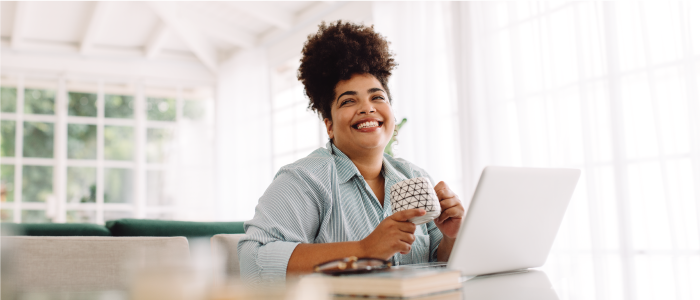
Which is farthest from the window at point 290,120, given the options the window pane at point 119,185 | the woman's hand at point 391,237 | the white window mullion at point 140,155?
the woman's hand at point 391,237

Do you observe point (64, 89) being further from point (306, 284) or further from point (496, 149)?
point (306, 284)

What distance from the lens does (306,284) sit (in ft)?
1.26

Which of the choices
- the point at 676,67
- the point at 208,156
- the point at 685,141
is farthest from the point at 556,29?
the point at 208,156

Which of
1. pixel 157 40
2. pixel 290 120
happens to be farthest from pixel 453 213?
pixel 157 40

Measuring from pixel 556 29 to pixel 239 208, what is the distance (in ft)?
14.4

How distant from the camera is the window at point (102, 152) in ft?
20.4

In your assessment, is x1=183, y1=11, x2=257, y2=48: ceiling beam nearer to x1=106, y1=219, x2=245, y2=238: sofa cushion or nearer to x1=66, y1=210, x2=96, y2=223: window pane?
x1=66, y1=210, x2=96, y2=223: window pane

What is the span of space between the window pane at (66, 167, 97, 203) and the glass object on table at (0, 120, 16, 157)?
647 mm

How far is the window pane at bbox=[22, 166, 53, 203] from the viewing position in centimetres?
619

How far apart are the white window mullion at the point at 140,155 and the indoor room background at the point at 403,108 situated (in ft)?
0.06

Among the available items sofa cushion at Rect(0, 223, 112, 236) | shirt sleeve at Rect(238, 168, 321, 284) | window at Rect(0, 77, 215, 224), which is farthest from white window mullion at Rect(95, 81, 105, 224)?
shirt sleeve at Rect(238, 168, 321, 284)

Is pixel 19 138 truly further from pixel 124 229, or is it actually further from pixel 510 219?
pixel 510 219

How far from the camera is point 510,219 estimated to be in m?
1.04

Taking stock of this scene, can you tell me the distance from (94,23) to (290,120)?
2.27m
